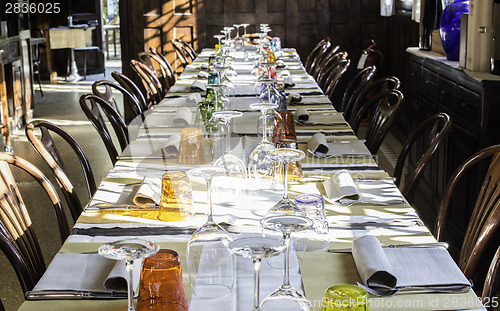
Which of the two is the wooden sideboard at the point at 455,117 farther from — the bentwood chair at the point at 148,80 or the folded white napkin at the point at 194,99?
the bentwood chair at the point at 148,80

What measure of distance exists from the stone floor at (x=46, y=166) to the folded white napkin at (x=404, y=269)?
87.2 inches

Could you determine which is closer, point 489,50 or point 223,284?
point 223,284

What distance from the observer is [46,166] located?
5.89 metres

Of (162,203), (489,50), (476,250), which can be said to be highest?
(489,50)

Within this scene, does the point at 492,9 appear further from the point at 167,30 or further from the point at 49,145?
the point at 167,30

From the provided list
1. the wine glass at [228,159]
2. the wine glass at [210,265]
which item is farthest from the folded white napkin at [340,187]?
the wine glass at [210,265]

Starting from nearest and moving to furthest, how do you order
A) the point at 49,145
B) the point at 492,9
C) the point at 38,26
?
the point at 49,145 < the point at 492,9 < the point at 38,26

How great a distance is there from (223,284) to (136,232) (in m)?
0.51

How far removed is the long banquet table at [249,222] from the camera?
144cm

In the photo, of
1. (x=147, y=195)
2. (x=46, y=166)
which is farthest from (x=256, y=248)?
(x=46, y=166)

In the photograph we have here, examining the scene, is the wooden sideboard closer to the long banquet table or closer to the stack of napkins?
the long banquet table

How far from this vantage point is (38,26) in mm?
11859

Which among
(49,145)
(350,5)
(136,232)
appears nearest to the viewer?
(136,232)

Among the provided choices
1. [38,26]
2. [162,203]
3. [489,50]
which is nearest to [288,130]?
[162,203]
